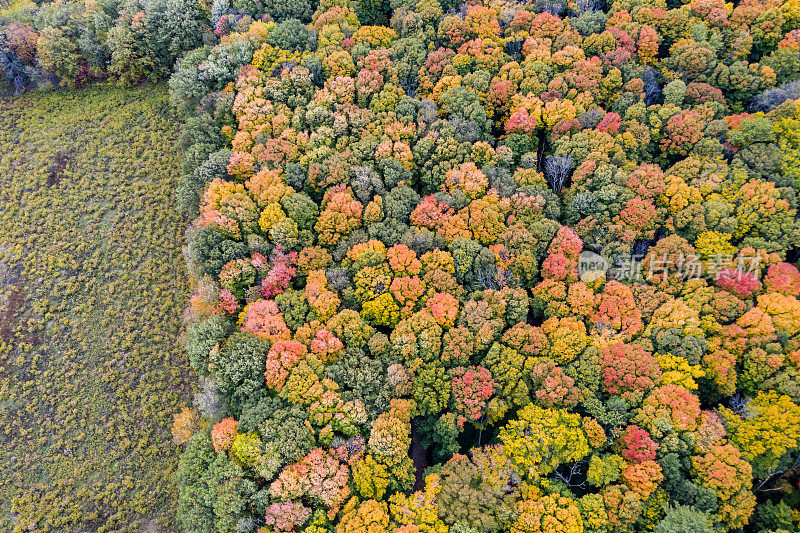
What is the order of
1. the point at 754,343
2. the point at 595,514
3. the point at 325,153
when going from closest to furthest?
the point at 595,514 < the point at 754,343 < the point at 325,153

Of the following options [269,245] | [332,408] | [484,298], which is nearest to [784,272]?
[484,298]

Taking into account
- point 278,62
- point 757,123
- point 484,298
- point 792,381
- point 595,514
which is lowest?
point 595,514

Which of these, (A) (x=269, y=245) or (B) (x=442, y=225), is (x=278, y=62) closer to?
(A) (x=269, y=245)

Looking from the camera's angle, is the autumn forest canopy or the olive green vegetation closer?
the autumn forest canopy

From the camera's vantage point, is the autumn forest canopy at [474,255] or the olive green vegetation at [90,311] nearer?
the autumn forest canopy at [474,255]
